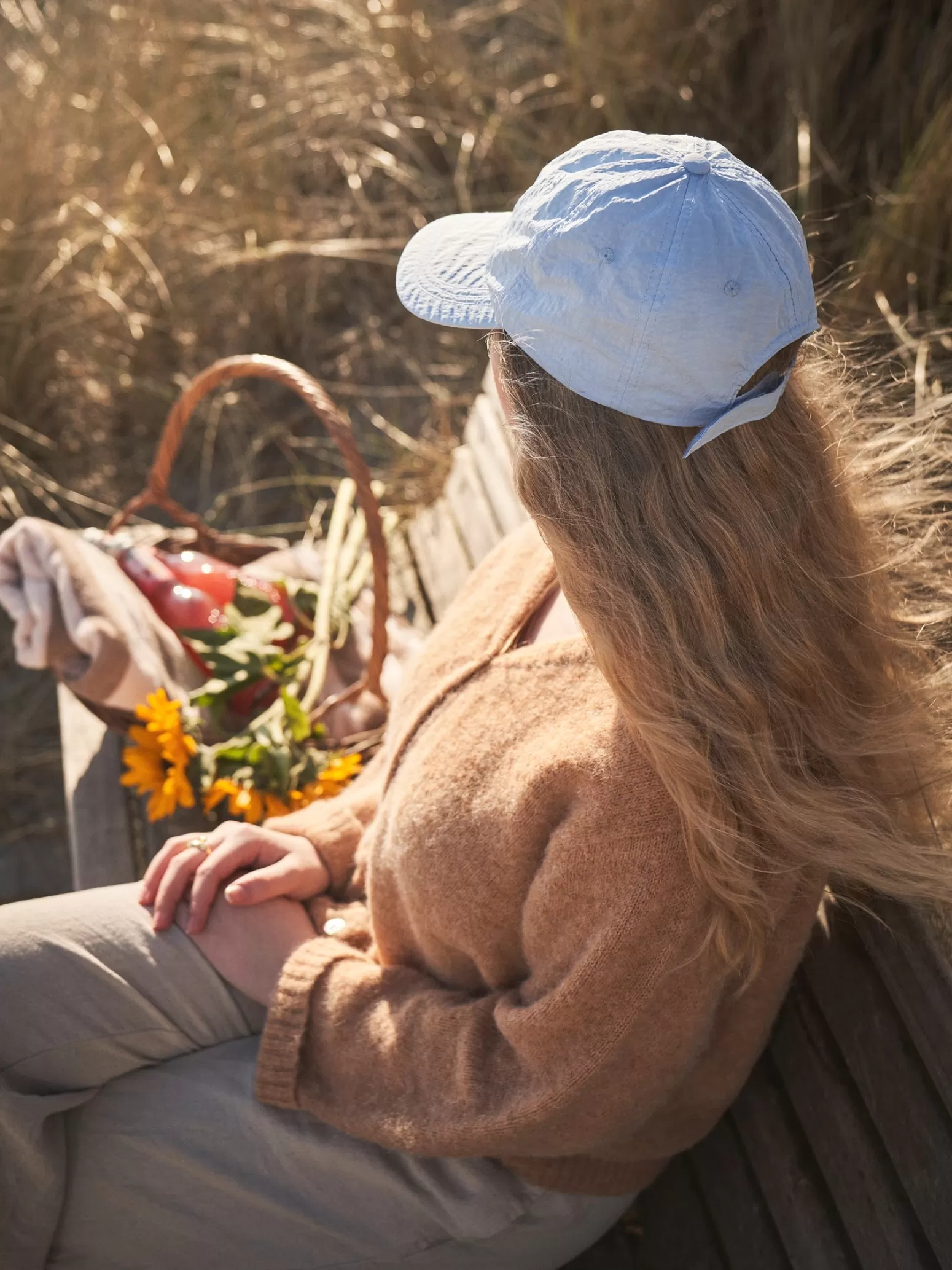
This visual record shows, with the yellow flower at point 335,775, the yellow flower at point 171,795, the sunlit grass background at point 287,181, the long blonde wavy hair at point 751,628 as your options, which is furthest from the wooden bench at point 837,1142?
the sunlit grass background at point 287,181

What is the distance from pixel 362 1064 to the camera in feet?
4.49

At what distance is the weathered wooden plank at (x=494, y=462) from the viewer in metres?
2.07

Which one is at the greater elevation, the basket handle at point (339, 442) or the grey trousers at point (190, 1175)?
the basket handle at point (339, 442)

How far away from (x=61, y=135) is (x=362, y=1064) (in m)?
3.25

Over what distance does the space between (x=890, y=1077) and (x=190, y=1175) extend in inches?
34.2

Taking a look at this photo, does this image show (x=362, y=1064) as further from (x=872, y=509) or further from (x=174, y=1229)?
(x=872, y=509)

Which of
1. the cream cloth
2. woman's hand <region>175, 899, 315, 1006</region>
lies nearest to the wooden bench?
woman's hand <region>175, 899, 315, 1006</region>

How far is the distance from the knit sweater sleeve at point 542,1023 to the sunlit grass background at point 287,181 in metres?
1.61

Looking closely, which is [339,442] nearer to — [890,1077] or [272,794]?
[272,794]

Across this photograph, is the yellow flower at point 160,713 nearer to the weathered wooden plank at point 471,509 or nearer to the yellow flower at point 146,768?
the yellow flower at point 146,768

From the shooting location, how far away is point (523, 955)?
4.42 feet

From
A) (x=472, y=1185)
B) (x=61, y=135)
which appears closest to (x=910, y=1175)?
(x=472, y=1185)

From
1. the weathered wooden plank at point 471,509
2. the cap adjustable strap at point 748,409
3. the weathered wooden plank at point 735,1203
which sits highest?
the cap adjustable strap at point 748,409

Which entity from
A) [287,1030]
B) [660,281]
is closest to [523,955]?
[287,1030]
